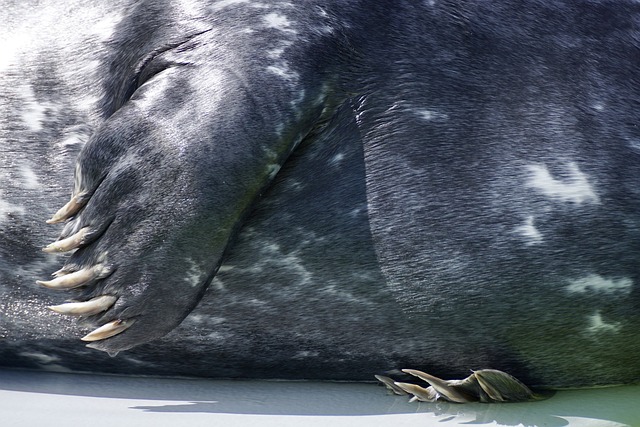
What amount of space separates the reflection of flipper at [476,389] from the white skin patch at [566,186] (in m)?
0.47

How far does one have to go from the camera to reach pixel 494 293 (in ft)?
9.14

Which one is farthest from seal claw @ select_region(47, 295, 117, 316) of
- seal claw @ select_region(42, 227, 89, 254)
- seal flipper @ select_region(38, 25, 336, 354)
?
seal claw @ select_region(42, 227, 89, 254)

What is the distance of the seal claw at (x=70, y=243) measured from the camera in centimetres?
269

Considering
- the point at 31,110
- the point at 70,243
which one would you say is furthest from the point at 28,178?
the point at 70,243

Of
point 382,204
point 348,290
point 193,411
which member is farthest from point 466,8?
point 193,411

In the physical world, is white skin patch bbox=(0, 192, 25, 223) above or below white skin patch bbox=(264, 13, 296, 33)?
below

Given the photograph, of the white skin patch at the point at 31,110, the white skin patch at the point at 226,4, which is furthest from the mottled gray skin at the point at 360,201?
the white skin patch at the point at 31,110

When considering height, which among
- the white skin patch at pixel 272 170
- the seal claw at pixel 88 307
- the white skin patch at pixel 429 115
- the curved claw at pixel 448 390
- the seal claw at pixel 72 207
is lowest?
the curved claw at pixel 448 390

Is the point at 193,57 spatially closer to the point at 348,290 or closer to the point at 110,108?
the point at 110,108

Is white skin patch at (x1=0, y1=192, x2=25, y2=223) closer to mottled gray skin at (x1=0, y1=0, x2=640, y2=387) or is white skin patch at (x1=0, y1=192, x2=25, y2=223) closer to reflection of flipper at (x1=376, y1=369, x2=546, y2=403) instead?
mottled gray skin at (x1=0, y1=0, x2=640, y2=387)

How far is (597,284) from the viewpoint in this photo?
9.14ft

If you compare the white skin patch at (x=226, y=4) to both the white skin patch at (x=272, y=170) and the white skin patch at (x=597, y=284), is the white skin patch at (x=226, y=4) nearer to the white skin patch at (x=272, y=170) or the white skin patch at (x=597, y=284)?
the white skin patch at (x=272, y=170)

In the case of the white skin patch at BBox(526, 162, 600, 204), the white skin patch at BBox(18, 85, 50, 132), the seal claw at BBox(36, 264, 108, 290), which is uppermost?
the white skin patch at BBox(526, 162, 600, 204)

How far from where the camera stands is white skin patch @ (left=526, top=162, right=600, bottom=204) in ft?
9.18
